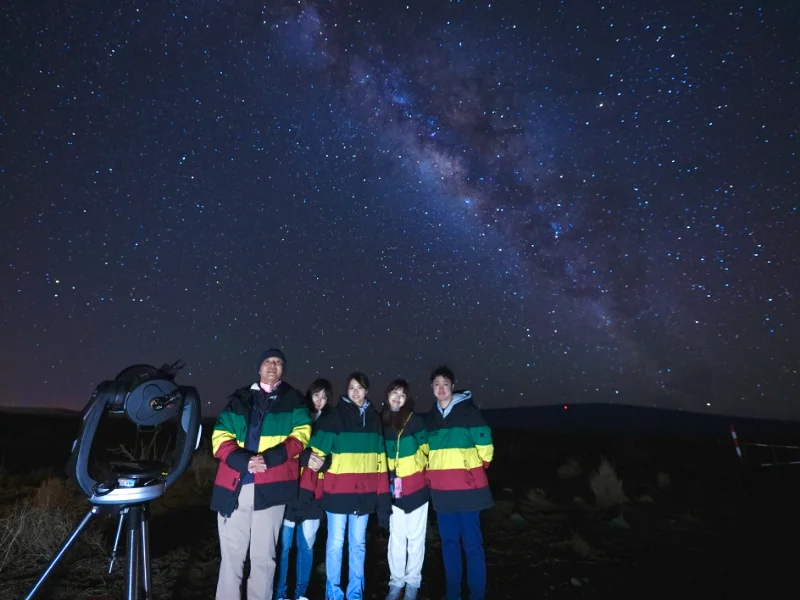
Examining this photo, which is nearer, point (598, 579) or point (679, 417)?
point (598, 579)

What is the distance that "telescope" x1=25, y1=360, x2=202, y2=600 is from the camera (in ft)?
7.70

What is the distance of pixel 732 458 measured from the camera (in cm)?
1445

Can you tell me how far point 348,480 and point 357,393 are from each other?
0.84 meters

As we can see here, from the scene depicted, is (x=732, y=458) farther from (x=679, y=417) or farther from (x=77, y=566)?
(x=679, y=417)

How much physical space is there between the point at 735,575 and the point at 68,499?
9.31 meters

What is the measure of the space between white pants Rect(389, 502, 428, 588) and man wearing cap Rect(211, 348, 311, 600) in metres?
1.23

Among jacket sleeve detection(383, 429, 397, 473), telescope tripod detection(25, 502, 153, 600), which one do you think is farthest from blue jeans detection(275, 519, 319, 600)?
telescope tripod detection(25, 502, 153, 600)

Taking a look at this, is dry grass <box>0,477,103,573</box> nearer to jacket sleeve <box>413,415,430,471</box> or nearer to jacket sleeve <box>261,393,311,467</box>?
jacket sleeve <box>261,393,311,467</box>

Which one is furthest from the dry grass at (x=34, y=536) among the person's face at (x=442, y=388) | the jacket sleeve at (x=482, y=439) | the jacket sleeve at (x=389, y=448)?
the jacket sleeve at (x=482, y=439)

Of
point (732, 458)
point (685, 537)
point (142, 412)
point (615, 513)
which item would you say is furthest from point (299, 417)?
point (732, 458)

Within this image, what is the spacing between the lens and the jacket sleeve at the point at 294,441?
11.3 feet

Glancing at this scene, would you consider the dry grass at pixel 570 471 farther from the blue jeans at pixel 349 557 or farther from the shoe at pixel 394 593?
the blue jeans at pixel 349 557

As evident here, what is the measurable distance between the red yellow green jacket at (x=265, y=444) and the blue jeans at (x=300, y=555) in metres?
0.97

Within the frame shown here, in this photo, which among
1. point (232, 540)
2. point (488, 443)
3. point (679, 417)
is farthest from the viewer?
point (679, 417)
